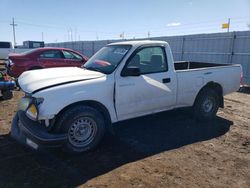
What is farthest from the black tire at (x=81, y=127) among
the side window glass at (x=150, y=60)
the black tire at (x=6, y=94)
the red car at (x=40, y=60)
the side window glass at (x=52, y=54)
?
the side window glass at (x=52, y=54)

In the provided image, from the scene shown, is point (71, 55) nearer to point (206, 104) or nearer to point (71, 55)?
point (71, 55)

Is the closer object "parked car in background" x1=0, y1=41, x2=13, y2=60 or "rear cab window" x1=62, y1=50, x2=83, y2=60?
"rear cab window" x1=62, y1=50, x2=83, y2=60

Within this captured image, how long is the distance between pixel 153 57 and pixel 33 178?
3.22 metres

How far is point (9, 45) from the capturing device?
26.3 meters

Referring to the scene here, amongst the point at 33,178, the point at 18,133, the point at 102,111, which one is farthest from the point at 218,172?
the point at 18,133

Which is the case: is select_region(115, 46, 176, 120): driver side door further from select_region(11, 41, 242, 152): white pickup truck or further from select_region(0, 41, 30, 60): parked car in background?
select_region(0, 41, 30, 60): parked car in background

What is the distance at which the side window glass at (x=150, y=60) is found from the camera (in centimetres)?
510

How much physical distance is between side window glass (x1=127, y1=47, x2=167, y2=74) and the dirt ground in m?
1.36

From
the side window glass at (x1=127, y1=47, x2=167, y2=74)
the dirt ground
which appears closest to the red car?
the dirt ground

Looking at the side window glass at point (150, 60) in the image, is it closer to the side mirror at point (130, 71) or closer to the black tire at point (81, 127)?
the side mirror at point (130, 71)

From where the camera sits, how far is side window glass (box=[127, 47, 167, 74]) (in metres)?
5.10

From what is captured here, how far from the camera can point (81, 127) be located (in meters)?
4.41

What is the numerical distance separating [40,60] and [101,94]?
7.37m

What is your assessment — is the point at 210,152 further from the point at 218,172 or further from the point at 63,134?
the point at 63,134
